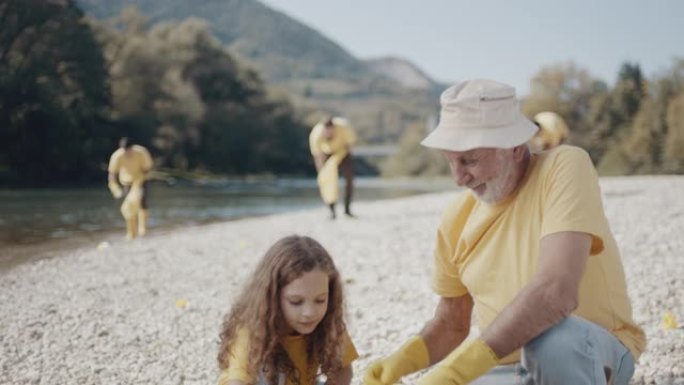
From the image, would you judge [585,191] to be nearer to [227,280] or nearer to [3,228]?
[227,280]

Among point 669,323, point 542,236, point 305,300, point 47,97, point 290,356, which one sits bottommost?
point 669,323

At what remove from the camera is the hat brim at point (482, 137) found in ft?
8.54

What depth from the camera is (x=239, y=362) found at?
3053 millimetres

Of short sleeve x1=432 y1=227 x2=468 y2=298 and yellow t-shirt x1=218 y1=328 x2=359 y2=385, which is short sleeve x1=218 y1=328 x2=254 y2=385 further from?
short sleeve x1=432 y1=227 x2=468 y2=298

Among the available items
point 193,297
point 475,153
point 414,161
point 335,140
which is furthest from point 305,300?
point 414,161

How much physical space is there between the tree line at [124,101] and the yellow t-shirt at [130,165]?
1050 inches

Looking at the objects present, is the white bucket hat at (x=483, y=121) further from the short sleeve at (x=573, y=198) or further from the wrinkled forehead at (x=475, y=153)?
the short sleeve at (x=573, y=198)

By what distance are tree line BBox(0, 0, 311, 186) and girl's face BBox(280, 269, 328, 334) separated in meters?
37.4

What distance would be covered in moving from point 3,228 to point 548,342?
14197 mm

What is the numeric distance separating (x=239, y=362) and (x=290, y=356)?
0.79ft

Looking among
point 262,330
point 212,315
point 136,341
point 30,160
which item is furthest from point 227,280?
point 30,160

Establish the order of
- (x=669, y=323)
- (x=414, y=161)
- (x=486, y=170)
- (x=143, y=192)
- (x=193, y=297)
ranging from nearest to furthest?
(x=486, y=170), (x=669, y=323), (x=193, y=297), (x=143, y=192), (x=414, y=161)

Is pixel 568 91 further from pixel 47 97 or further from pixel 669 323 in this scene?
pixel 669 323

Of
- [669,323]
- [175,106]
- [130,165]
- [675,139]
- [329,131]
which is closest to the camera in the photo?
[669,323]
